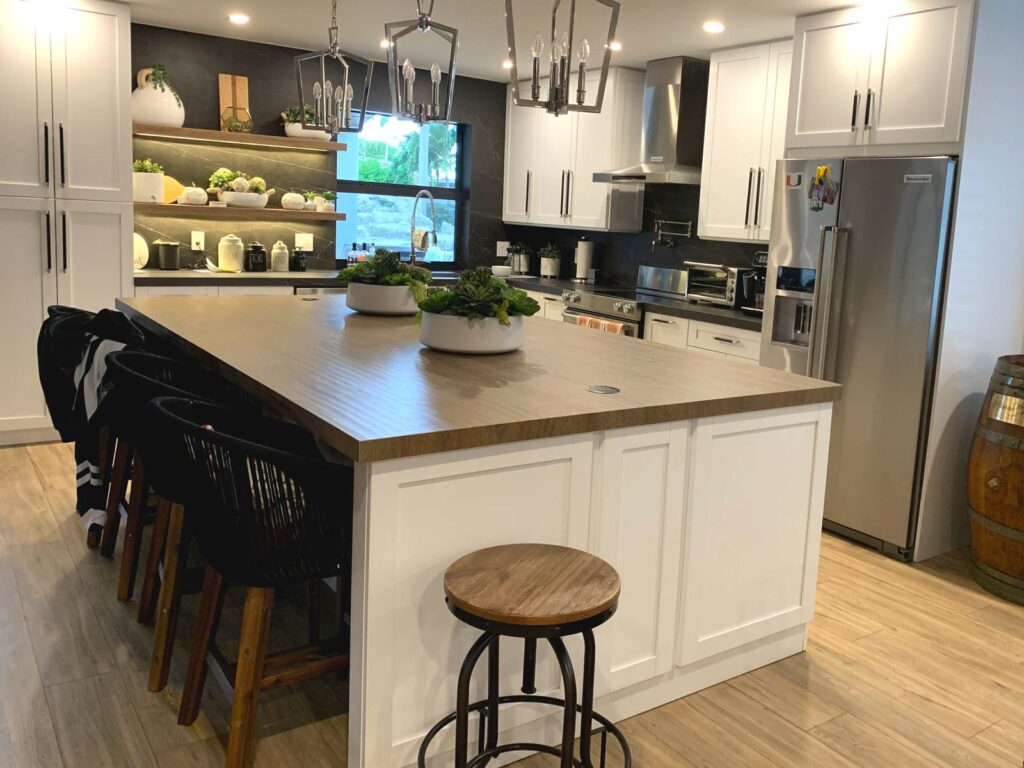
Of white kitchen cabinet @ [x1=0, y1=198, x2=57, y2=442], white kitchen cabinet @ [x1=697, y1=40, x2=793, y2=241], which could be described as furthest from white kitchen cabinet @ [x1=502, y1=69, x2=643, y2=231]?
white kitchen cabinet @ [x1=0, y1=198, x2=57, y2=442]

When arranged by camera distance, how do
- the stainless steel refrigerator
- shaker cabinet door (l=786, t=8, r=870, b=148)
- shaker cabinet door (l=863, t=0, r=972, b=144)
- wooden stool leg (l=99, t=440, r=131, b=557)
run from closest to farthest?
wooden stool leg (l=99, t=440, r=131, b=557), shaker cabinet door (l=863, t=0, r=972, b=144), the stainless steel refrigerator, shaker cabinet door (l=786, t=8, r=870, b=148)

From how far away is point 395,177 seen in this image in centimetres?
671

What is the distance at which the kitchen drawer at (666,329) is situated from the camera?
5.06m

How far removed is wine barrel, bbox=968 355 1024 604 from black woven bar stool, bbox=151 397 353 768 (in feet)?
8.49

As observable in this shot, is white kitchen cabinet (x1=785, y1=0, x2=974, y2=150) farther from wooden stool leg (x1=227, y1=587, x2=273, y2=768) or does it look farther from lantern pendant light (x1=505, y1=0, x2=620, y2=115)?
wooden stool leg (x1=227, y1=587, x2=273, y2=768)

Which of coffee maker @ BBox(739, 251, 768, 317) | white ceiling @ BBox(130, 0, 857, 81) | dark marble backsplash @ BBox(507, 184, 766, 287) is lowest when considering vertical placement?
coffee maker @ BBox(739, 251, 768, 317)

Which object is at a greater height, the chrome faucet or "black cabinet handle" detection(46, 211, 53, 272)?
the chrome faucet

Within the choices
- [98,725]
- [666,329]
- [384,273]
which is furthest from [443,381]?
[666,329]

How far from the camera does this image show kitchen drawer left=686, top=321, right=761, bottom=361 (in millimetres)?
4602

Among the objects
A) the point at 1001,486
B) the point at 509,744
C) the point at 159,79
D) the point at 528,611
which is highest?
the point at 159,79

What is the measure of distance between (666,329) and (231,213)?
9.16 ft

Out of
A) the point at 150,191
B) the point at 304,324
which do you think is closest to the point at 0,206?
the point at 150,191

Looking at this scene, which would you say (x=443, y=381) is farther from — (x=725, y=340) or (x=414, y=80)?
(x=725, y=340)

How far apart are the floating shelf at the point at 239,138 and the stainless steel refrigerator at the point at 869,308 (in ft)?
10.2
